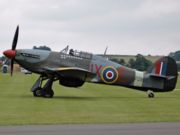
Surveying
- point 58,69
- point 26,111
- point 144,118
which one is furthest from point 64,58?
point 144,118

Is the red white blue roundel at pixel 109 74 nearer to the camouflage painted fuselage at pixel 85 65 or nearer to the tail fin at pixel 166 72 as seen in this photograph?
the camouflage painted fuselage at pixel 85 65

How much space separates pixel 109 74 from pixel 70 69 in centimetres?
227

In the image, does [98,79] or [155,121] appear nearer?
[155,121]

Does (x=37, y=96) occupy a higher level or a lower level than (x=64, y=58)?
lower

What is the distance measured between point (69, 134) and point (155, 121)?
359 cm

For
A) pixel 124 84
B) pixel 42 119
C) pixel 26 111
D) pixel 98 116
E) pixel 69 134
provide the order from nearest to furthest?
pixel 69 134
pixel 42 119
pixel 98 116
pixel 26 111
pixel 124 84

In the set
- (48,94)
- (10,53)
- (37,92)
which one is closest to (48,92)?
(48,94)

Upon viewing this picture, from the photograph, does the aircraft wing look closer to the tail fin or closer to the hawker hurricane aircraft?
the hawker hurricane aircraft

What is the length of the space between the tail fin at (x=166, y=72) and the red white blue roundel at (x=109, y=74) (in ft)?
6.95

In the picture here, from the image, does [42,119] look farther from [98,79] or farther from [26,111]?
[98,79]

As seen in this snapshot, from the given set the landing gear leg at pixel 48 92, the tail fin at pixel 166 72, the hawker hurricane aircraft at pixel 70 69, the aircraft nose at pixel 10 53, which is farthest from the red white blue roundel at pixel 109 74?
the aircraft nose at pixel 10 53

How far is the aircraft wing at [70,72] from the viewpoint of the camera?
2509cm

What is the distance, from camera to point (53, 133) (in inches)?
468

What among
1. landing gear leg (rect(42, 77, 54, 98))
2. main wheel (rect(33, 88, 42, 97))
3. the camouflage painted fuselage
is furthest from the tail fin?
main wheel (rect(33, 88, 42, 97))
